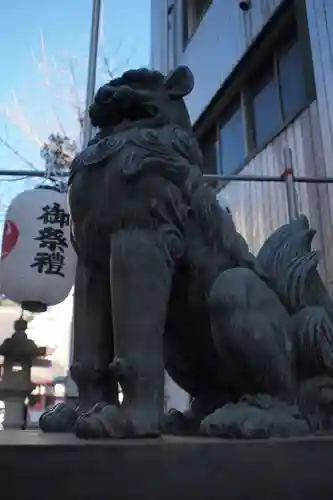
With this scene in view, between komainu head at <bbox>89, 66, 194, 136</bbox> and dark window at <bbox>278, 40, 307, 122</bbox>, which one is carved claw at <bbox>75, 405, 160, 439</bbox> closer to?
komainu head at <bbox>89, 66, 194, 136</bbox>

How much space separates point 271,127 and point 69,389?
226cm

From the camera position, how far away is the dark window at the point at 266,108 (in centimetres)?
351

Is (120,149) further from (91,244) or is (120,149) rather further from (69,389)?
(69,389)

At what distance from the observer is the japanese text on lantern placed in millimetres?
2545

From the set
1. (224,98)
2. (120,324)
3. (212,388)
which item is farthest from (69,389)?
(224,98)

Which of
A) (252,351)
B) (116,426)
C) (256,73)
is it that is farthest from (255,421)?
(256,73)

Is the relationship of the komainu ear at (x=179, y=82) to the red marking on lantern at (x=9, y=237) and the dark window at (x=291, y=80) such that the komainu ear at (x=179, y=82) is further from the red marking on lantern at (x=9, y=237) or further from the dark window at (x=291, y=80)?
the dark window at (x=291, y=80)

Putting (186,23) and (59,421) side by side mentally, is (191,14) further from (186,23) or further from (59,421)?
(59,421)

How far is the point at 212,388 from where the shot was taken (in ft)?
3.34

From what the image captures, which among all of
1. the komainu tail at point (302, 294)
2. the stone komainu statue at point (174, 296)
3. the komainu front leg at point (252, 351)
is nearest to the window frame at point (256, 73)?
the komainu tail at point (302, 294)

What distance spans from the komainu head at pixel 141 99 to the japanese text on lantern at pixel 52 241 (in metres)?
1.64

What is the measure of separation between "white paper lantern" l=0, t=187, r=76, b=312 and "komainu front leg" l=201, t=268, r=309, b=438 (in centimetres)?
177

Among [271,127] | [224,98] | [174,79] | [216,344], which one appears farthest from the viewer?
[224,98]

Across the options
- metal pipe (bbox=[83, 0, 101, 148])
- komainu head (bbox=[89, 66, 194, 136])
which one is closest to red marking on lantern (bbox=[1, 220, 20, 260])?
metal pipe (bbox=[83, 0, 101, 148])
